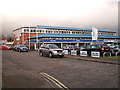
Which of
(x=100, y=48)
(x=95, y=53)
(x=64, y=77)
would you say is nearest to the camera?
(x=64, y=77)

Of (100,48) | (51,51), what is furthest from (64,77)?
(100,48)

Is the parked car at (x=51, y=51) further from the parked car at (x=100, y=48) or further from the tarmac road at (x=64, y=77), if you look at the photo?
the tarmac road at (x=64, y=77)

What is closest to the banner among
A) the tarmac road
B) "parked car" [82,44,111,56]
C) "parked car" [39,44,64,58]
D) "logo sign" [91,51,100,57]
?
"logo sign" [91,51,100,57]

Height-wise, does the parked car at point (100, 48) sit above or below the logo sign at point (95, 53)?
→ above

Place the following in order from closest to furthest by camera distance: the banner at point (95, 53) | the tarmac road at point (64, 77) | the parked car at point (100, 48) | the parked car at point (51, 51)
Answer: the tarmac road at point (64, 77) < the banner at point (95, 53) < the parked car at point (51, 51) < the parked car at point (100, 48)

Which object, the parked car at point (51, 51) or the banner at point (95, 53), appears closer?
the banner at point (95, 53)

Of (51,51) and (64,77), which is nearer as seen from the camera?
(64,77)

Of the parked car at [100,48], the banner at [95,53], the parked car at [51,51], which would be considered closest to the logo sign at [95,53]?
the banner at [95,53]

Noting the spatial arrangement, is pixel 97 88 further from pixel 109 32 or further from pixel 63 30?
pixel 109 32

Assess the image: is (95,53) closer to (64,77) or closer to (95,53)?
(95,53)

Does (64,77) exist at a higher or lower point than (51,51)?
lower

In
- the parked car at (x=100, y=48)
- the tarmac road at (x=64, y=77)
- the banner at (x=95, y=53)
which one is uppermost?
the parked car at (x=100, y=48)

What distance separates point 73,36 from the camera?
217ft

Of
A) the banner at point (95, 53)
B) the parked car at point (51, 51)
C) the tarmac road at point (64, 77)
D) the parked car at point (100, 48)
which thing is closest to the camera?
the tarmac road at point (64, 77)
